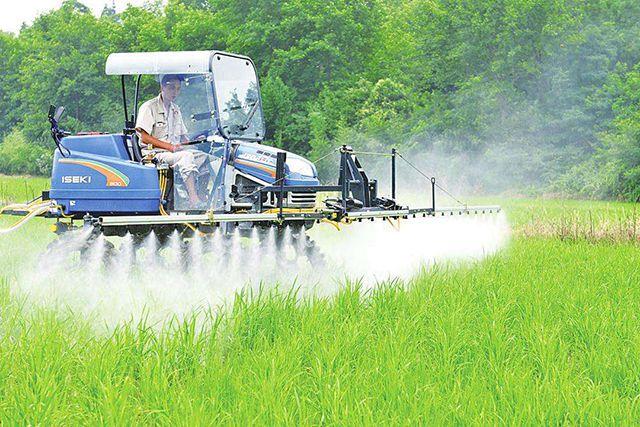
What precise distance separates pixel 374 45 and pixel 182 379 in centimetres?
3933

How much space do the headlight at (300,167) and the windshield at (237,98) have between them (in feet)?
1.80

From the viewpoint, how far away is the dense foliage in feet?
108

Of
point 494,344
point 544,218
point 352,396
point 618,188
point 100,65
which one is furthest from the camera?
point 100,65

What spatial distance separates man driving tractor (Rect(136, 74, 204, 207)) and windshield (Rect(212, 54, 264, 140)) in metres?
0.51

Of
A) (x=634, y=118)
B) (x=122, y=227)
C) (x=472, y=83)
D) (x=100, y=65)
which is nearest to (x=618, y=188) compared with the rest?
(x=634, y=118)

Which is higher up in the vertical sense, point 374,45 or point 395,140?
point 374,45

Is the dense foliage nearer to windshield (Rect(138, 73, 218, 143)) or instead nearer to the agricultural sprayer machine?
the agricultural sprayer machine

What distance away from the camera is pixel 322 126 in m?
38.3

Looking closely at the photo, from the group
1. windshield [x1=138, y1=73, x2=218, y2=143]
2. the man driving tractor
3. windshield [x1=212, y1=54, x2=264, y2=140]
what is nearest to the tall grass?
the man driving tractor

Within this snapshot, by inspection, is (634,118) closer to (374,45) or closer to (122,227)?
(374,45)

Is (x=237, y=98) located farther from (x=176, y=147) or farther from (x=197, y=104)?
(x=176, y=147)

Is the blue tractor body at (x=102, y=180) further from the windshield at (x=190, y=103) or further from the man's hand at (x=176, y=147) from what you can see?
the windshield at (x=190, y=103)

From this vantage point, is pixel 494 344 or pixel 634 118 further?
pixel 634 118

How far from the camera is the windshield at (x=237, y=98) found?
34.1 feet
